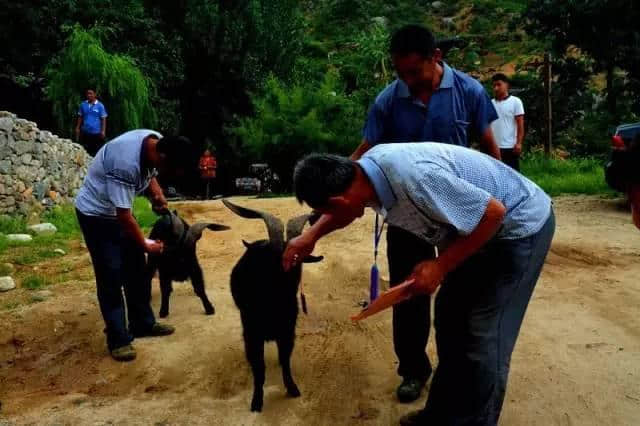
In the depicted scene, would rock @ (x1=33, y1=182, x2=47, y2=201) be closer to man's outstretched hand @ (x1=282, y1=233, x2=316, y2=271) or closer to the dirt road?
the dirt road

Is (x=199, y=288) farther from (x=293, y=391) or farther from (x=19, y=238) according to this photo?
(x=19, y=238)

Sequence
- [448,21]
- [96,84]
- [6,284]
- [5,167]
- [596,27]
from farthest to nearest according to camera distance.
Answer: [448,21], [96,84], [596,27], [5,167], [6,284]

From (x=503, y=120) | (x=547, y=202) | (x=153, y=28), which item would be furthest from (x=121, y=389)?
(x=153, y=28)

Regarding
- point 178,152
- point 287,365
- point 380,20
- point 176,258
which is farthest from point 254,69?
point 287,365

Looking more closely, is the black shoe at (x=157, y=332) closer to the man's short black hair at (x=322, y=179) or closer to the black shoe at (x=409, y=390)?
the black shoe at (x=409, y=390)

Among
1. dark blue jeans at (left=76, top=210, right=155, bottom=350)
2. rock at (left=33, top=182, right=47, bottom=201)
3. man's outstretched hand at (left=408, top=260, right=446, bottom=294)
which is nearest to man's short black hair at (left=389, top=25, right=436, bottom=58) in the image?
man's outstretched hand at (left=408, top=260, right=446, bottom=294)

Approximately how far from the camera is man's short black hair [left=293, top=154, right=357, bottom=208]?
8.36ft

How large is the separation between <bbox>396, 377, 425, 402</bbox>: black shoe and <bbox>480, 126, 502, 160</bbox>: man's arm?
144 cm

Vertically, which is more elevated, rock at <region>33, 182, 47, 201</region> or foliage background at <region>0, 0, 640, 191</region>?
foliage background at <region>0, 0, 640, 191</region>

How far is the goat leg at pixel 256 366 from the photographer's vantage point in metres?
A: 3.91

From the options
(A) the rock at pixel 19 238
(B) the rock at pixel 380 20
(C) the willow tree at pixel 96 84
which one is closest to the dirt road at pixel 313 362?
(A) the rock at pixel 19 238

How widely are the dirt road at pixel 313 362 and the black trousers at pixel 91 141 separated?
7.16m

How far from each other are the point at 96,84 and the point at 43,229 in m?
8.46

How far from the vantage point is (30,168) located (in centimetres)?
1020
